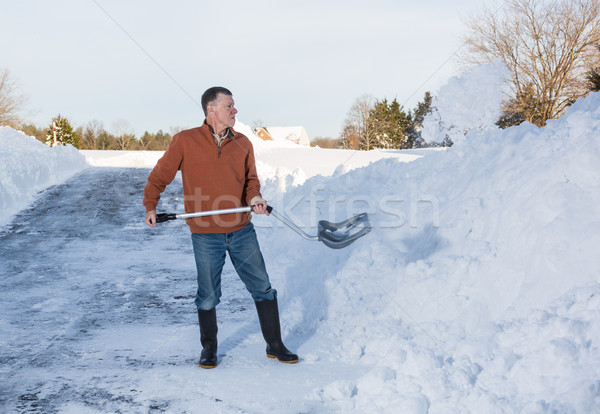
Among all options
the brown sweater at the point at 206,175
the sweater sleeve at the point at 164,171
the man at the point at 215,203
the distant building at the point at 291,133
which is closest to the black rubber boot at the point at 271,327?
the man at the point at 215,203

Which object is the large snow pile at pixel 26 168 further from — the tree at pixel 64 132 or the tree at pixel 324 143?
the tree at pixel 324 143

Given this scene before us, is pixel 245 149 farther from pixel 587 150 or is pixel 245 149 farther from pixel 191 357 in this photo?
pixel 587 150

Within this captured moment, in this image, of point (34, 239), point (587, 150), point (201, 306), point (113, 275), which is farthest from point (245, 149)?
point (34, 239)

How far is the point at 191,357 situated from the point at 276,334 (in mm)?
620

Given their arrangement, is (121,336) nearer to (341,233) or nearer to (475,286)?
(341,233)

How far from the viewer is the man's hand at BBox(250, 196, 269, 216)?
10.9 ft

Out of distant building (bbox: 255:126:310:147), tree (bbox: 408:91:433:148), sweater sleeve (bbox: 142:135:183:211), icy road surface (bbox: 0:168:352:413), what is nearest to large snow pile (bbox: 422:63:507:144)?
icy road surface (bbox: 0:168:352:413)

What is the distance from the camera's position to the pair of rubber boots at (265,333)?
11.1 ft

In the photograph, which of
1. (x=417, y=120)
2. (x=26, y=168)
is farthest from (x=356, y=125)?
(x=26, y=168)

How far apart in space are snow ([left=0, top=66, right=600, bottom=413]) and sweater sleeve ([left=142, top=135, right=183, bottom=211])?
111 cm

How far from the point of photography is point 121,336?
3.96m

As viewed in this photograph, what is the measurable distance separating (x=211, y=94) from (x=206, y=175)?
1.79ft

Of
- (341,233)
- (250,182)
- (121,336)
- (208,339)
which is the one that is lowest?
(121,336)

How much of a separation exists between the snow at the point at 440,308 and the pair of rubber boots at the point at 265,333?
0.10m
